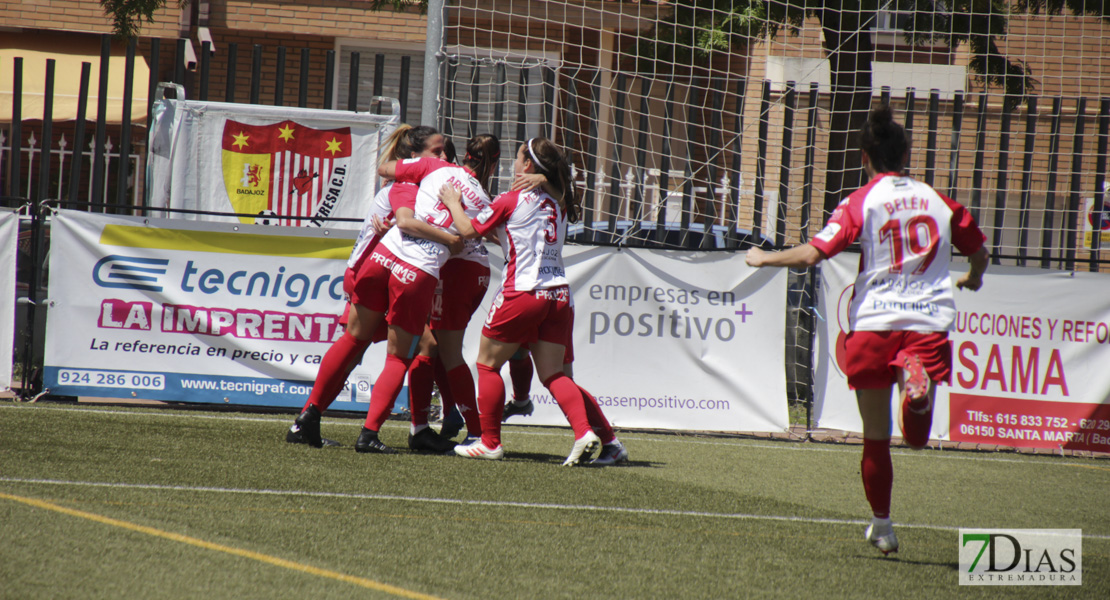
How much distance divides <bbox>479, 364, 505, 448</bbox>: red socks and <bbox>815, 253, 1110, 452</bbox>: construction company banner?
3.34 metres

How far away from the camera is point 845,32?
10.4 metres

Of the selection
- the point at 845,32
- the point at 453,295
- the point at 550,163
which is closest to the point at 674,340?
the point at 453,295

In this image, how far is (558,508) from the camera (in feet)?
15.9

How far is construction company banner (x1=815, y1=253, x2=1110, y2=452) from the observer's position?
8.37 metres

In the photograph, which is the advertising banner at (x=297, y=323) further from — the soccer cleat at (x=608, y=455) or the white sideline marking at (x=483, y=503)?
the white sideline marking at (x=483, y=503)

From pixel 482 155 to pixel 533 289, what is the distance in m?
1.11

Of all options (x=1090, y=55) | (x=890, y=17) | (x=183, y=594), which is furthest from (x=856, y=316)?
(x=1090, y=55)

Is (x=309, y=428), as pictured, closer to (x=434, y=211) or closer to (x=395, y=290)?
(x=395, y=290)

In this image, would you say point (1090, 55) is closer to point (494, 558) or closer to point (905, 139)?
point (905, 139)

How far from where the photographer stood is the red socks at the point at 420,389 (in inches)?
258

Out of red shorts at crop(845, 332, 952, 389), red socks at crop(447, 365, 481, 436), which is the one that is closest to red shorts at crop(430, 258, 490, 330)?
red socks at crop(447, 365, 481, 436)

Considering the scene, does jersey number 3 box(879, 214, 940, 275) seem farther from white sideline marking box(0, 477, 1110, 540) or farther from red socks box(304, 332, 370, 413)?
red socks box(304, 332, 370, 413)

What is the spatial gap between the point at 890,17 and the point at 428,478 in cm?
995

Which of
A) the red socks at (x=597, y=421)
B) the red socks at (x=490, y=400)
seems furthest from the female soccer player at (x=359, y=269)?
the red socks at (x=597, y=421)
